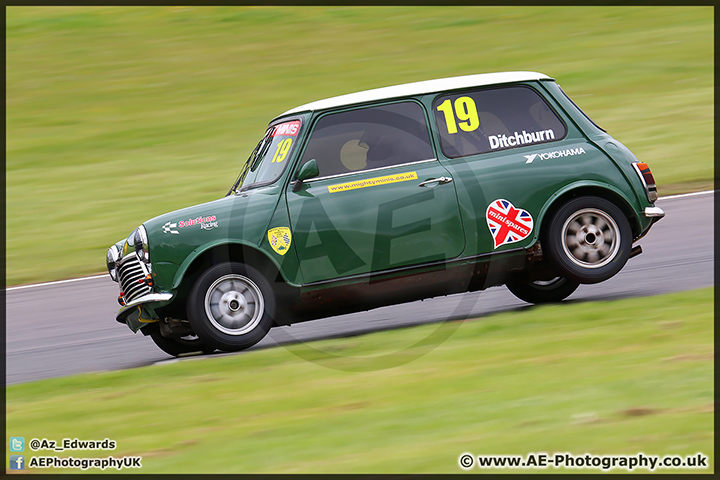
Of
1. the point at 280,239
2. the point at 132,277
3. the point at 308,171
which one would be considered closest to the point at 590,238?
the point at 308,171

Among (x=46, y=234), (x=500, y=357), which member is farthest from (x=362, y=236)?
(x=46, y=234)

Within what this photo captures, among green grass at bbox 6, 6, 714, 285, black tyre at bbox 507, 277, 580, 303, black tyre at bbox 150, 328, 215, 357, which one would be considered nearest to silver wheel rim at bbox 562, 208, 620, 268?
black tyre at bbox 507, 277, 580, 303

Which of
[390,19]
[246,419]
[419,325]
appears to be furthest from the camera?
[390,19]

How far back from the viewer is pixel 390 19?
23.6 meters

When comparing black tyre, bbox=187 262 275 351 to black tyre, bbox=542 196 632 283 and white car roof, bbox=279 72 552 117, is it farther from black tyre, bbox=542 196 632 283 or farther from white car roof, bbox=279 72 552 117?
black tyre, bbox=542 196 632 283

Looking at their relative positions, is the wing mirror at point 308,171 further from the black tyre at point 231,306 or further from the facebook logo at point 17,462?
the facebook logo at point 17,462

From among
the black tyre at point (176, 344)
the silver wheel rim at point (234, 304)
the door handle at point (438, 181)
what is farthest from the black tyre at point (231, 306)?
the door handle at point (438, 181)

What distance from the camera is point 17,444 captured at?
5285mm

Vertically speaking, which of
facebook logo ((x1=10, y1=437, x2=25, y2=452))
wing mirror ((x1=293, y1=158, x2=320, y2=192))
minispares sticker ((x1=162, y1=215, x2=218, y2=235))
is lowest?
facebook logo ((x1=10, y1=437, x2=25, y2=452))

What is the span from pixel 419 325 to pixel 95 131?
12.7 m

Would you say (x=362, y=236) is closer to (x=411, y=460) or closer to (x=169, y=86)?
(x=411, y=460)

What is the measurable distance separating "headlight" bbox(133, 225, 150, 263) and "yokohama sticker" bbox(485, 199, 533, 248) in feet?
9.25

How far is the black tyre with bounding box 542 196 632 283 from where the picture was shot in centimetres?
732

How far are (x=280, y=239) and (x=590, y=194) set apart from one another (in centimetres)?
271
